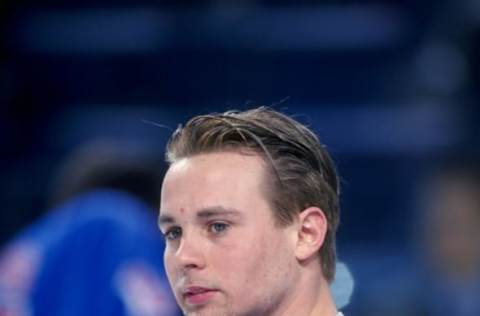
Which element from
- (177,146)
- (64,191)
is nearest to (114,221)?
(64,191)

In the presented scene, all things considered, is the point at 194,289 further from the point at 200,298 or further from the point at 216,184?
the point at 216,184

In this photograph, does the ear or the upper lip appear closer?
the upper lip

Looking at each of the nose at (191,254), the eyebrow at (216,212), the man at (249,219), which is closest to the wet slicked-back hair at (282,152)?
the man at (249,219)

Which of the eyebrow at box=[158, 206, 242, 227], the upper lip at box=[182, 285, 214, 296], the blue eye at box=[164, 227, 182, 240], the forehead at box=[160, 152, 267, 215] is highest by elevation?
the forehead at box=[160, 152, 267, 215]

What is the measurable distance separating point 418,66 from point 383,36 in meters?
0.38

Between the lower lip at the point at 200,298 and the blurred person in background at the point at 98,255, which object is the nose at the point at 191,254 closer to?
the lower lip at the point at 200,298

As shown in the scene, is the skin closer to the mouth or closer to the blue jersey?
the mouth

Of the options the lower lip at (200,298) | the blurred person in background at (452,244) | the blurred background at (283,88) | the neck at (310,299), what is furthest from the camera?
the blurred background at (283,88)

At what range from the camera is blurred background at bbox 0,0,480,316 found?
763cm

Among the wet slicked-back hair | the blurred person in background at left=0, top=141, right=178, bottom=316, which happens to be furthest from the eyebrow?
the blurred person in background at left=0, top=141, right=178, bottom=316

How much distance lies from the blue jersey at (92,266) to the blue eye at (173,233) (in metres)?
1.46

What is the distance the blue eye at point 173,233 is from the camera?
3211 mm

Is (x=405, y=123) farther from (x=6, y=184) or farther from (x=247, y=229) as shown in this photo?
(x=247, y=229)

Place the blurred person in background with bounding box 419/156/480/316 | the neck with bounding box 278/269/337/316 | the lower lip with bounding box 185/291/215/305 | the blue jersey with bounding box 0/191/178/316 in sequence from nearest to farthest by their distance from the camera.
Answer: the lower lip with bounding box 185/291/215/305 → the neck with bounding box 278/269/337/316 → the blue jersey with bounding box 0/191/178/316 → the blurred person in background with bounding box 419/156/480/316
